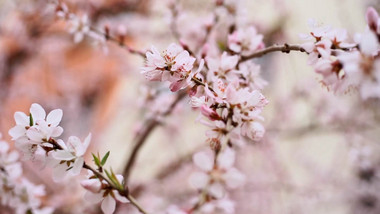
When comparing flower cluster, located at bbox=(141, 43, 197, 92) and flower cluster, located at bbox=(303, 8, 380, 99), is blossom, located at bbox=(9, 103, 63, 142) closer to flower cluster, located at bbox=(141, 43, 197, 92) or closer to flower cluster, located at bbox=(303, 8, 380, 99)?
flower cluster, located at bbox=(141, 43, 197, 92)

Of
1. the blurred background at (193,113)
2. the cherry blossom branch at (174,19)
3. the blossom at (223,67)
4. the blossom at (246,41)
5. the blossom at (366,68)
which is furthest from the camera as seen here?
the blurred background at (193,113)

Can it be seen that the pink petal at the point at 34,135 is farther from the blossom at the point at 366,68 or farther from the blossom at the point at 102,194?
the blossom at the point at 366,68

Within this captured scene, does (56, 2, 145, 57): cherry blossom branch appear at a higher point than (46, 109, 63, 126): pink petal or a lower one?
higher

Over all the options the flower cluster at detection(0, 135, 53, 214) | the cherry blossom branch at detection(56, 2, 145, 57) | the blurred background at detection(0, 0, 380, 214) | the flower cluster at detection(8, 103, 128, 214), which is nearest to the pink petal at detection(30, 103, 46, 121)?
the flower cluster at detection(8, 103, 128, 214)

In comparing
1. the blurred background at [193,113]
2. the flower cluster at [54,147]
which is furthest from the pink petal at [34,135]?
the blurred background at [193,113]

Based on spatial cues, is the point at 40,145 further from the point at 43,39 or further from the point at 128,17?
the point at 128,17

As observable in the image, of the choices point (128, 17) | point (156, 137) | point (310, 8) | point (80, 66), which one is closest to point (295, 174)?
point (156, 137)

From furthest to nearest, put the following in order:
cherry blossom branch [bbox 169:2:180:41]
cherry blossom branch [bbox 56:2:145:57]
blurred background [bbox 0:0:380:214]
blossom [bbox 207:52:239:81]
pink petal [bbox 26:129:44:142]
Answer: blurred background [bbox 0:0:380:214], cherry blossom branch [bbox 169:2:180:41], cherry blossom branch [bbox 56:2:145:57], blossom [bbox 207:52:239:81], pink petal [bbox 26:129:44:142]

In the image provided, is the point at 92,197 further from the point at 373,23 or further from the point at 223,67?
the point at 373,23

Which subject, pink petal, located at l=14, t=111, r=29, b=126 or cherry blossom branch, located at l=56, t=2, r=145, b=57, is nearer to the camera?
pink petal, located at l=14, t=111, r=29, b=126

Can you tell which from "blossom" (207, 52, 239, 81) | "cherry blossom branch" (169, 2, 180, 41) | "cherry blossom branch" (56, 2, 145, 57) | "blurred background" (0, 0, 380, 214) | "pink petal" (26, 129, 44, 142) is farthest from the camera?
"blurred background" (0, 0, 380, 214)
